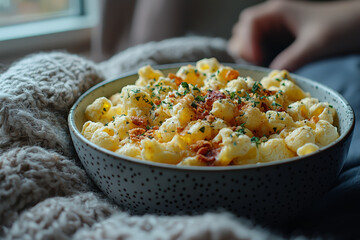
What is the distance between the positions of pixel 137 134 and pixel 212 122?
121 millimetres

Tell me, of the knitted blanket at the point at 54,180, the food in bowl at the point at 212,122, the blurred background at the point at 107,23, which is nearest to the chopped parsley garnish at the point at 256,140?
the food in bowl at the point at 212,122

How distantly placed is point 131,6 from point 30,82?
0.95m

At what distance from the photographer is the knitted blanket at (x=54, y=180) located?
1.61 feet

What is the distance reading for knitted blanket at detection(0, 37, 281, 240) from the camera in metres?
0.49

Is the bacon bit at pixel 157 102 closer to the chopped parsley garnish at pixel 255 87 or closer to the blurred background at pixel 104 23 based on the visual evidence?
the chopped parsley garnish at pixel 255 87

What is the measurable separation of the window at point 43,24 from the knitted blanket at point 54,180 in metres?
0.81

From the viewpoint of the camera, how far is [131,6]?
62.0 inches

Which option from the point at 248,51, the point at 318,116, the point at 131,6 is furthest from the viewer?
the point at 131,6

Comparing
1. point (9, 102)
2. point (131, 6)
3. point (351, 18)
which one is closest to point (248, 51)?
point (351, 18)

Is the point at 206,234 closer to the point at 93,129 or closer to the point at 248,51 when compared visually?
the point at 93,129

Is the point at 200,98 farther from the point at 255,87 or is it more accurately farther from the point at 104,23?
the point at 104,23

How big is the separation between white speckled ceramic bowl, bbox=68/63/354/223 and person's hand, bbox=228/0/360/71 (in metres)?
0.57

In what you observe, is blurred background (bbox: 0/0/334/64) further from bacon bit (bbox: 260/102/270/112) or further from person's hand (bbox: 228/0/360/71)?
bacon bit (bbox: 260/102/270/112)

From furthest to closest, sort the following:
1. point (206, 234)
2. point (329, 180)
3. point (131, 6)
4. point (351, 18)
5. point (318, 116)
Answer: point (131, 6), point (351, 18), point (318, 116), point (329, 180), point (206, 234)
